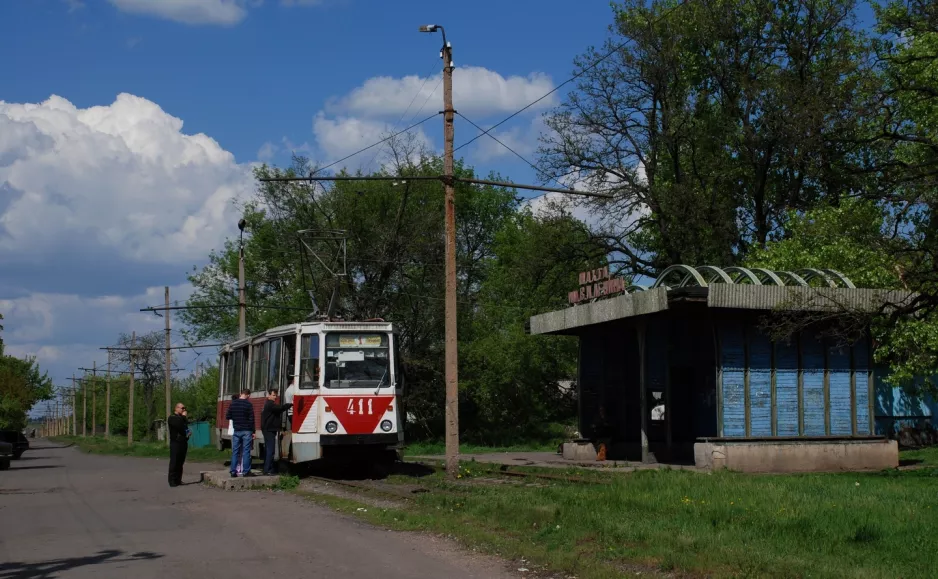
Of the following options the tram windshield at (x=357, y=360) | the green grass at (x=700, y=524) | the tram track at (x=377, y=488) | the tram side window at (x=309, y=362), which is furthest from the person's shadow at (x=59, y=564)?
the tram windshield at (x=357, y=360)

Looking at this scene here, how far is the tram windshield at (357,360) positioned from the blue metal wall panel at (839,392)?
34.5 feet

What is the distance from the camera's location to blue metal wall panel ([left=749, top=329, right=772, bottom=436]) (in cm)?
2366

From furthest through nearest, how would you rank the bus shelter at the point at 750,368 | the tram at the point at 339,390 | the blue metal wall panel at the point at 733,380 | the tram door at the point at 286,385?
1. the blue metal wall panel at the point at 733,380
2. the bus shelter at the point at 750,368
3. the tram door at the point at 286,385
4. the tram at the point at 339,390

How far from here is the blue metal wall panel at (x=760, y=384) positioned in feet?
77.6

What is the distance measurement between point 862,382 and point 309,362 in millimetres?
13165

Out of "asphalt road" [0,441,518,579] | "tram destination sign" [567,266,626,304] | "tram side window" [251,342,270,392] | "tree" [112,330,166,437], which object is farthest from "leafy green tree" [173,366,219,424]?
"asphalt road" [0,441,518,579]

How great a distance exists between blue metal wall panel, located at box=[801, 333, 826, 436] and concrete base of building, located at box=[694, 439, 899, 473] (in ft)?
1.33

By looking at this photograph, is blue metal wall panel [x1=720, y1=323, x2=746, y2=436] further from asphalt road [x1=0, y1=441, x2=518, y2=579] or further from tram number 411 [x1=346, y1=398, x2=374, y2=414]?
asphalt road [x1=0, y1=441, x2=518, y2=579]

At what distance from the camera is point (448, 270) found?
22.2 meters

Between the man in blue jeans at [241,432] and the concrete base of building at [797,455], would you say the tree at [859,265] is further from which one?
the man in blue jeans at [241,432]

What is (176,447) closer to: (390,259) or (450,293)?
(450,293)

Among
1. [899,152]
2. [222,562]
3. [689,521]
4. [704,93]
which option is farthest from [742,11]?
[222,562]

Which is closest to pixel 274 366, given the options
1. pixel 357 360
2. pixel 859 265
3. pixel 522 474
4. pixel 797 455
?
pixel 357 360

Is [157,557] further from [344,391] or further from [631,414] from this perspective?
[631,414]
